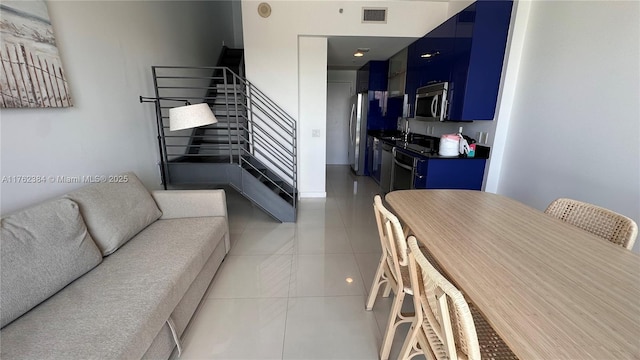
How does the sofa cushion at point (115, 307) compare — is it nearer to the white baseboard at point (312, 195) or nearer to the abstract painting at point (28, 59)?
the abstract painting at point (28, 59)

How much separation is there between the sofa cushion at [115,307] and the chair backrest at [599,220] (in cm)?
225

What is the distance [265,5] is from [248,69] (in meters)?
0.83

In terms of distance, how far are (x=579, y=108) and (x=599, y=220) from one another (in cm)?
115

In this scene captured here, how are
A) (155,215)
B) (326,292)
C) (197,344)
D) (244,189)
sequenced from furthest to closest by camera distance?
(244,189) → (155,215) → (326,292) → (197,344)

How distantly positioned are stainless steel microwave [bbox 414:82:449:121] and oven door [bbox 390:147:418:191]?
23.0 inches

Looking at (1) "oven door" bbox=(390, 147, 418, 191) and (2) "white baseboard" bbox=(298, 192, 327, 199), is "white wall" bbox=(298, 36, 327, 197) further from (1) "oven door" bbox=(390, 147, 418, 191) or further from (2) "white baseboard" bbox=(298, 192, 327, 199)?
(1) "oven door" bbox=(390, 147, 418, 191)

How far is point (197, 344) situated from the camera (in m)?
1.58

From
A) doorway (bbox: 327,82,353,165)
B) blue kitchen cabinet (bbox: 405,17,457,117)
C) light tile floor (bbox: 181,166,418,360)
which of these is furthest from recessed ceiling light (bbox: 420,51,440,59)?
doorway (bbox: 327,82,353,165)

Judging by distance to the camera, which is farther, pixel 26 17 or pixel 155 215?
pixel 155 215

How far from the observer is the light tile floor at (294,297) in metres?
1.58

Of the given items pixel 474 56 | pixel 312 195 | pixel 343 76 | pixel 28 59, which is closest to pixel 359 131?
pixel 343 76

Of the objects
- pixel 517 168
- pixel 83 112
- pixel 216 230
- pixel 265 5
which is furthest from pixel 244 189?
pixel 517 168

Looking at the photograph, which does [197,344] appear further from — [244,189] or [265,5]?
[265,5]

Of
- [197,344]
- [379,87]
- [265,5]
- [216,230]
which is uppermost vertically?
[265,5]
